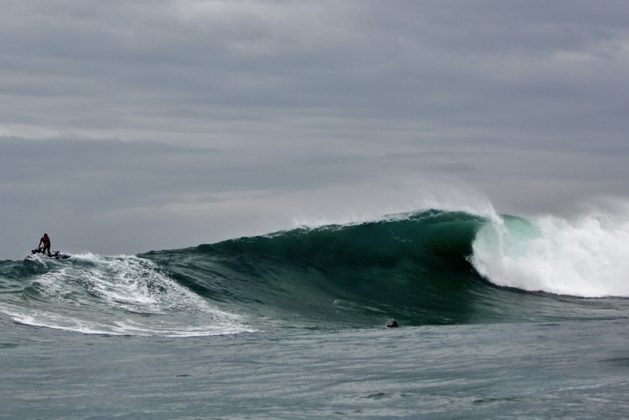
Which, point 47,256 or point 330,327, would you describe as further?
point 47,256

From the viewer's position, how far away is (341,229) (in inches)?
1328

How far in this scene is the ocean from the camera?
10.5 m

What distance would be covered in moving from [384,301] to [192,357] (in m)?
12.4

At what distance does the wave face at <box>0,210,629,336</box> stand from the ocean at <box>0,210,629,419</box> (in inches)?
3.2

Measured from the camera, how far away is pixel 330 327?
68.5ft

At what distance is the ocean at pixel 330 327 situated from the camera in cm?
1051

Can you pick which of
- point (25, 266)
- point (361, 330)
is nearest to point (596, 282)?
point (361, 330)

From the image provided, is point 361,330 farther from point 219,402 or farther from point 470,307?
point 219,402

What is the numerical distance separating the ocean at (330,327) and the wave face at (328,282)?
0.08m

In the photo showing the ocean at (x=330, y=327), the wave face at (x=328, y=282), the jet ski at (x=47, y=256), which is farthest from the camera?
the jet ski at (x=47, y=256)

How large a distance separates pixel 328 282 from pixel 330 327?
25.4 ft

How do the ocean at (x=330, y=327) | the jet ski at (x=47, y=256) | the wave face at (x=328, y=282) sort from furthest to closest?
1. the jet ski at (x=47, y=256)
2. the wave face at (x=328, y=282)
3. the ocean at (x=330, y=327)

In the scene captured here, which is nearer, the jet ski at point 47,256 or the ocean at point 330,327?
the ocean at point 330,327

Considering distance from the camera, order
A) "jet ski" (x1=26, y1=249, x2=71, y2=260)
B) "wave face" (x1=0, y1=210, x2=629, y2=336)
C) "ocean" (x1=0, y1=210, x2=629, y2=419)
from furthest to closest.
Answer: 1. "jet ski" (x1=26, y1=249, x2=71, y2=260)
2. "wave face" (x1=0, y1=210, x2=629, y2=336)
3. "ocean" (x1=0, y1=210, x2=629, y2=419)
